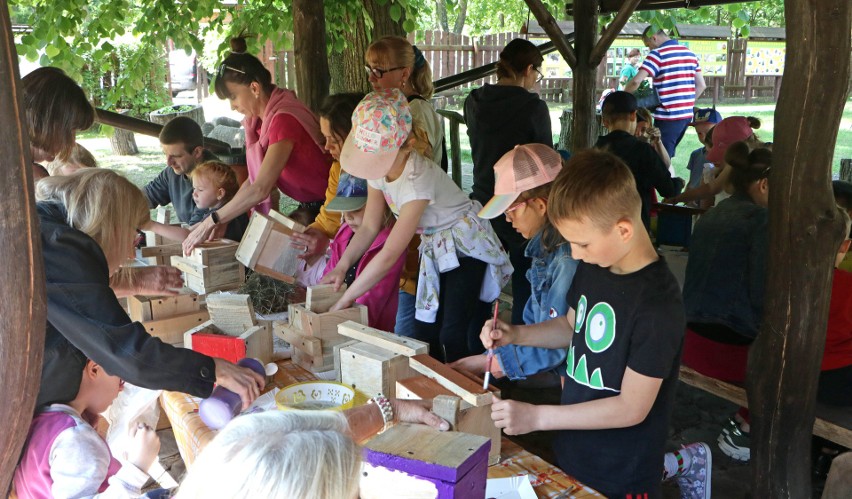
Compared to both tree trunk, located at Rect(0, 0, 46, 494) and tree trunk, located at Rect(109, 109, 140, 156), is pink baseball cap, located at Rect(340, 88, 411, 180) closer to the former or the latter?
tree trunk, located at Rect(0, 0, 46, 494)

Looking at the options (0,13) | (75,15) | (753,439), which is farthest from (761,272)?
(75,15)

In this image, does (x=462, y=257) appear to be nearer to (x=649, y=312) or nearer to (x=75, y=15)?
(x=649, y=312)

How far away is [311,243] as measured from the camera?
335cm

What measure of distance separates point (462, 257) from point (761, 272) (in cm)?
132

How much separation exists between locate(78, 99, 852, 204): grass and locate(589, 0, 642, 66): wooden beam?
16.4 ft

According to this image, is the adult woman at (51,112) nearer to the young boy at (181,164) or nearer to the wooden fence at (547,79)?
the young boy at (181,164)

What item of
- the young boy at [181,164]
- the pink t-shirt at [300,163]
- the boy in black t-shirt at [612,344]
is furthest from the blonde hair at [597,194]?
the young boy at [181,164]

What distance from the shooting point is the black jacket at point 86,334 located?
177 cm

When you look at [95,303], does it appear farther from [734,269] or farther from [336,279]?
[734,269]

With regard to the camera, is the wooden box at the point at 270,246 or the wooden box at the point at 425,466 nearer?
the wooden box at the point at 425,466

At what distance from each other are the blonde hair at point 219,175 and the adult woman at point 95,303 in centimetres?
204

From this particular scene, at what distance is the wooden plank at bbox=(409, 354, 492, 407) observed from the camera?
1.76m

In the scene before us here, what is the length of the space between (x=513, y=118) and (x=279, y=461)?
3538mm

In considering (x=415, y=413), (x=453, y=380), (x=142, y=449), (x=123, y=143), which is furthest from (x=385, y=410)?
(x=123, y=143)
